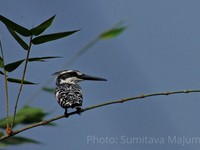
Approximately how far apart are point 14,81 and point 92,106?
58cm

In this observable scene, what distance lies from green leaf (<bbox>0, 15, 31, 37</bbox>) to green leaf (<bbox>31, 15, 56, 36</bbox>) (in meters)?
0.04

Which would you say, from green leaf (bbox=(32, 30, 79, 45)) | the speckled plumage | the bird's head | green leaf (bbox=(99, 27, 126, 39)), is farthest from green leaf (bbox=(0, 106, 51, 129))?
the bird's head

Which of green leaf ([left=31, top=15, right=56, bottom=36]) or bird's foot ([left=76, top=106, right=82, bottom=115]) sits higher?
green leaf ([left=31, top=15, right=56, bottom=36])

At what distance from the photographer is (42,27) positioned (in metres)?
2.14

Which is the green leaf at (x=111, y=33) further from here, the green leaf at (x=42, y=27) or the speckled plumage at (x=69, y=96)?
the speckled plumage at (x=69, y=96)

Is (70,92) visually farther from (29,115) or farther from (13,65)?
(29,115)

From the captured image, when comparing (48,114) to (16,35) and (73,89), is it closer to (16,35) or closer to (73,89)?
(16,35)

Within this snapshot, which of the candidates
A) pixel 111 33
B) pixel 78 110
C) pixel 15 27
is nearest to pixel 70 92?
pixel 78 110

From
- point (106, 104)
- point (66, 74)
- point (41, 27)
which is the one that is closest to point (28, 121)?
point (106, 104)

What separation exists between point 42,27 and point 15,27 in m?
0.15

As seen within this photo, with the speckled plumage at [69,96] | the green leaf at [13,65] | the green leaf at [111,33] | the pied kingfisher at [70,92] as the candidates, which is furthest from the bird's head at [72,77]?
the green leaf at [111,33]

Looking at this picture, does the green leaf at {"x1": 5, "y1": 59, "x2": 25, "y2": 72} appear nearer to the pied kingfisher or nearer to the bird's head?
the pied kingfisher

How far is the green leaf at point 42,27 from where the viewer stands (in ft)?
6.84

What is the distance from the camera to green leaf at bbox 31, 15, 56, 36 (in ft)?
6.84
